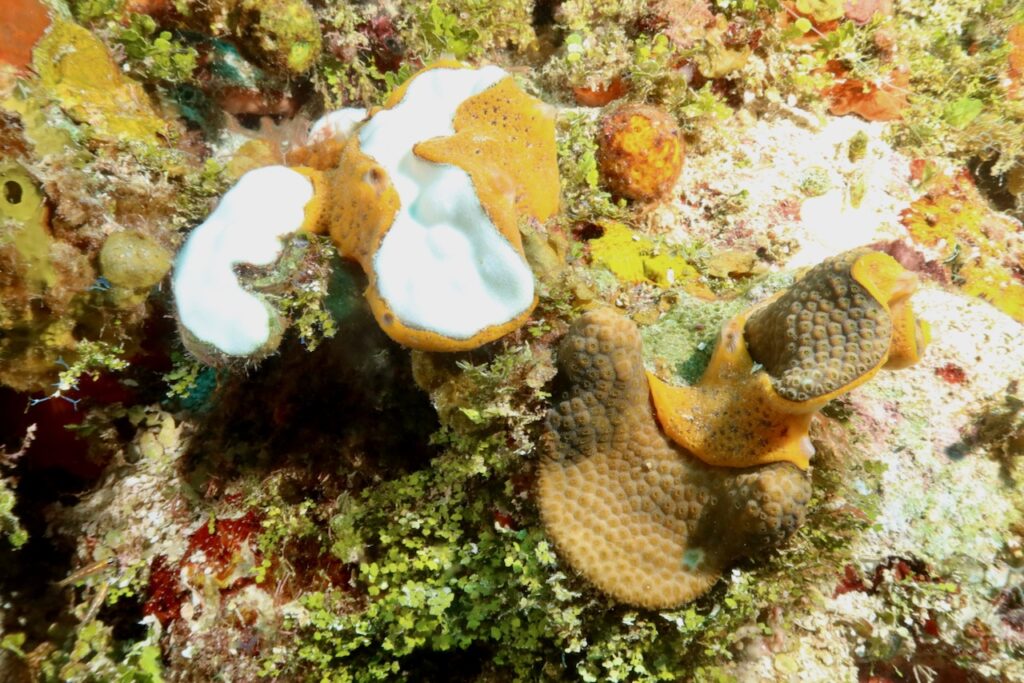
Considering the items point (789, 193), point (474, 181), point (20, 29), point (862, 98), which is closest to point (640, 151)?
point (789, 193)

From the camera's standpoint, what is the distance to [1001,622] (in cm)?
270

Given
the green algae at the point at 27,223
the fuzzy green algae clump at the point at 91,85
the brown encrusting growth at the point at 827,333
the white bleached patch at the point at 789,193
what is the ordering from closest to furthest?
the brown encrusting growth at the point at 827,333
the green algae at the point at 27,223
the fuzzy green algae clump at the point at 91,85
the white bleached patch at the point at 789,193

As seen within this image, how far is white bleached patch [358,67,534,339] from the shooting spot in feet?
8.55

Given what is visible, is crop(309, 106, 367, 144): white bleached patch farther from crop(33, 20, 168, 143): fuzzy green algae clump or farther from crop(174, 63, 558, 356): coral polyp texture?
crop(33, 20, 168, 143): fuzzy green algae clump

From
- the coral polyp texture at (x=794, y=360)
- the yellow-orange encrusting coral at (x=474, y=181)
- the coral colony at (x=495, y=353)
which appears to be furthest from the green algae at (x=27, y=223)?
the coral polyp texture at (x=794, y=360)

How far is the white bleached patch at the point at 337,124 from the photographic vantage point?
3639 mm

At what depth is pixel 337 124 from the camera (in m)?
3.67

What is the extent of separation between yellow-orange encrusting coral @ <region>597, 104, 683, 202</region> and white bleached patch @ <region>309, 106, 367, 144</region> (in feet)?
5.78

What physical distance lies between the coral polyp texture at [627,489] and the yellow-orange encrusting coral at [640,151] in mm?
1430

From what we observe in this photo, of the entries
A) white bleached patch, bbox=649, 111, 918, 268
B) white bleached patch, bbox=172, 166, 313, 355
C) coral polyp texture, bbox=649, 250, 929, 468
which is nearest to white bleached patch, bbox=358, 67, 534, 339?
white bleached patch, bbox=172, 166, 313, 355

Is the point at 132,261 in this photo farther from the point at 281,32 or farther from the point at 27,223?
the point at 281,32

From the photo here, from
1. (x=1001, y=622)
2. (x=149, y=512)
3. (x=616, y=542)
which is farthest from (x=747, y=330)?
(x=149, y=512)

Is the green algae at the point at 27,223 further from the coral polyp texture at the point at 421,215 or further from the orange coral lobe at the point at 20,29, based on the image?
the orange coral lobe at the point at 20,29

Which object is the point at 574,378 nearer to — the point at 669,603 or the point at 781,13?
the point at 669,603
